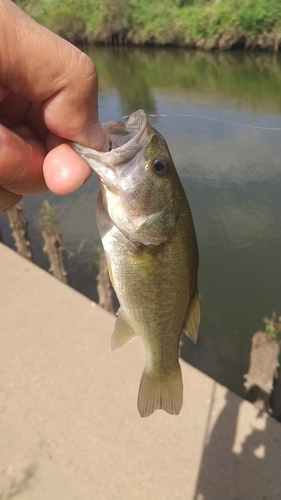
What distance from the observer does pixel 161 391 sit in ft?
5.32

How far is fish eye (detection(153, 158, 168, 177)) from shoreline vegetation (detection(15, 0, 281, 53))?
836 inches

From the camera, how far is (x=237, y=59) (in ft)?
65.8

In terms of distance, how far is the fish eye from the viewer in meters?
1.39

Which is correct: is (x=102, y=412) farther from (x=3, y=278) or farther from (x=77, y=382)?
(x=3, y=278)

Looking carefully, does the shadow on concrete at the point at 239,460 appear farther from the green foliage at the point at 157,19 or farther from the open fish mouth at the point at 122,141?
the green foliage at the point at 157,19

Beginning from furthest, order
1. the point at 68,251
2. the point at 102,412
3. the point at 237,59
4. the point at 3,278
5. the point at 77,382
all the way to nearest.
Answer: the point at 237,59 → the point at 68,251 → the point at 3,278 → the point at 77,382 → the point at 102,412

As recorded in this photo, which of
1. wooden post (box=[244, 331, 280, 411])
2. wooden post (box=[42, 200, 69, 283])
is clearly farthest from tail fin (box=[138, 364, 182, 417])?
wooden post (box=[42, 200, 69, 283])

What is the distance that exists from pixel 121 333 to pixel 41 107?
0.85m

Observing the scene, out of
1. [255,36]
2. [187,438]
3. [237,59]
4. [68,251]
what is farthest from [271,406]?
[255,36]

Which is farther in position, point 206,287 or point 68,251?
point 68,251

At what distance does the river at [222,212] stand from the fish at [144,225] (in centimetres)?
119

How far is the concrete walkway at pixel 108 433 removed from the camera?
8.90ft

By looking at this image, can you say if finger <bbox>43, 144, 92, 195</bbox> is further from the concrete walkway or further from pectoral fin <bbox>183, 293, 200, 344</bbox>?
the concrete walkway

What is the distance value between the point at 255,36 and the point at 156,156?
22.3 meters
